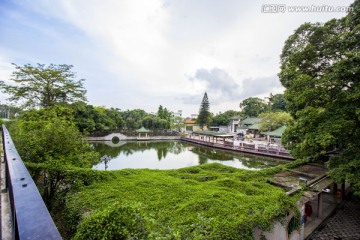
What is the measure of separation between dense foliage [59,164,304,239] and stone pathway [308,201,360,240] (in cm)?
221

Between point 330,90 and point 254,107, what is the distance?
38.8 m

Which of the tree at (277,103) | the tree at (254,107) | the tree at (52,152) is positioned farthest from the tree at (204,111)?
the tree at (52,152)

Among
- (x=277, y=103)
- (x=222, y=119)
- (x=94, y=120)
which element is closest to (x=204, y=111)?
(x=222, y=119)

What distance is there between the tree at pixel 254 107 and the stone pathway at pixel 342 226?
36.4m

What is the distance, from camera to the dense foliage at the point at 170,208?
1.69 meters

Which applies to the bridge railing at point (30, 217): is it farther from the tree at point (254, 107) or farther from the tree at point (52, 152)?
the tree at point (254, 107)

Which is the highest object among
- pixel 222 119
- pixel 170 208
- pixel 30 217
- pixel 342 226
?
pixel 222 119

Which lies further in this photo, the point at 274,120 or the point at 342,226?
the point at 274,120

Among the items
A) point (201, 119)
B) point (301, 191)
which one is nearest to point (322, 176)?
point (301, 191)

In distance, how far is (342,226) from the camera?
224 inches

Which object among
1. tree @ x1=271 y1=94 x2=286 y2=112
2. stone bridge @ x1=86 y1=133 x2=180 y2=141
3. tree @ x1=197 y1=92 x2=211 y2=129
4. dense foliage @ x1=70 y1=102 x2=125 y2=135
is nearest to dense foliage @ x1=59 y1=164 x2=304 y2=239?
dense foliage @ x1=70 y1=102 x2=125 y2=135

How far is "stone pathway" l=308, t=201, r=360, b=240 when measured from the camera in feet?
17.2

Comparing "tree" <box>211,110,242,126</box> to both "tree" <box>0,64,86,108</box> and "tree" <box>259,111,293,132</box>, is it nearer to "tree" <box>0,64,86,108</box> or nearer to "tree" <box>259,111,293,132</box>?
"tree" <box>259,111,293,132</box>

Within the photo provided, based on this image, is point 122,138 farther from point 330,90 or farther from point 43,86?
point 330,90
